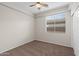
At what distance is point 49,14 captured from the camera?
4.56 metres

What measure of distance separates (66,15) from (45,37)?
6.57ft

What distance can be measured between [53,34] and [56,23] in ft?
2.29

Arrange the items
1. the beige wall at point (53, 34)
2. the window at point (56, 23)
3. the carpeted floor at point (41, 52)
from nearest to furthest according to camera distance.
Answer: the carpeted floor at point (41, 52)
the beige wall at point (53, 34)
the window at point (56, 23)

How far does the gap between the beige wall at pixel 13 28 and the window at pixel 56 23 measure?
135 centimetres

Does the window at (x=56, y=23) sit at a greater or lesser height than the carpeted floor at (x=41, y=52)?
greater

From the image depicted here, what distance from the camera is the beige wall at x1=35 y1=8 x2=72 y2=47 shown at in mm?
3727

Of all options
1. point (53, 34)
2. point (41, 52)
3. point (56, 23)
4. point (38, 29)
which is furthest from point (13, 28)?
point (56, 23)

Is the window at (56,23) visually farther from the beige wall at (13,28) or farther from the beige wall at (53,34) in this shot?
the beige wall at (13,28)

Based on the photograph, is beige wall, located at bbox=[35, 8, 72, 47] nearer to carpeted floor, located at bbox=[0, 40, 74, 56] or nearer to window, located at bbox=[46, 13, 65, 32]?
window, located at bbox=[46, 13, 65, 32]

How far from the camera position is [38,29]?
5.39 m

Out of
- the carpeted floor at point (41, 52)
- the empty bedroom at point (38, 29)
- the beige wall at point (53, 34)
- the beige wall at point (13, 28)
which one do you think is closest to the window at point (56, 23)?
the empty bedroom at point (38, 29)

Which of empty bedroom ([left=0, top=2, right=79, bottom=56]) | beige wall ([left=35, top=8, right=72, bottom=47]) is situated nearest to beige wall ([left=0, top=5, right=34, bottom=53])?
empty bedroom ([left=0, top=2, right=79, bottom=56])

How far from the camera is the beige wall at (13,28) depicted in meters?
3.03

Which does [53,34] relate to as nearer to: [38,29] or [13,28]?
[38,29]
